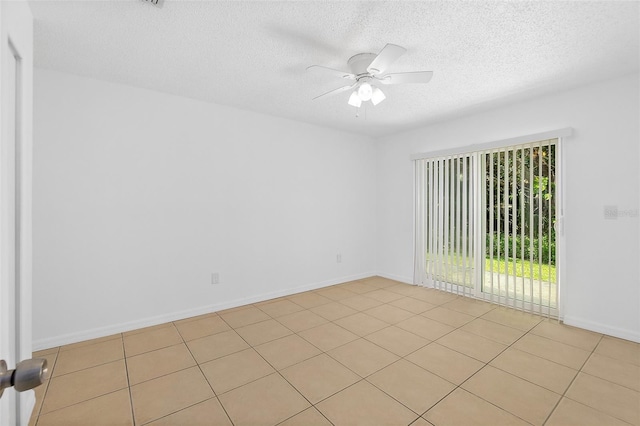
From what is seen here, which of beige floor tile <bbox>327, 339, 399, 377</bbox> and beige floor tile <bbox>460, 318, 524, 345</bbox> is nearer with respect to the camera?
beige floor tile <bbox>327, 339, 399, 377</bbox>

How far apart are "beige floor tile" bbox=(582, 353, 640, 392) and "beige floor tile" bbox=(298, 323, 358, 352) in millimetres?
1912

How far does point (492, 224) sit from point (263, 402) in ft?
11.1

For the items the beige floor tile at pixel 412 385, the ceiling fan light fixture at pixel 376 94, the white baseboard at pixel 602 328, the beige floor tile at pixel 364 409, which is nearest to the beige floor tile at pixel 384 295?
the beige floor tile at pixel 412 385

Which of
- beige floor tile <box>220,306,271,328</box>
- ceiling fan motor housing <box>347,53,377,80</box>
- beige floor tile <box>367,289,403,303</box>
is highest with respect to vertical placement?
ceiling fan motor housing <box>347,53,377,80</box>

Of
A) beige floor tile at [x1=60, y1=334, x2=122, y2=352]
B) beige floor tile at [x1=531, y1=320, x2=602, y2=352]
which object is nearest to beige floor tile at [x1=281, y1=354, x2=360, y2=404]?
Answer: beige floor tile at [x1=60, y1=334, x2=122, y2=352]

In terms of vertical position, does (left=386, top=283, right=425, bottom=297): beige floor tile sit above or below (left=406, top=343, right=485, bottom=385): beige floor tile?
above

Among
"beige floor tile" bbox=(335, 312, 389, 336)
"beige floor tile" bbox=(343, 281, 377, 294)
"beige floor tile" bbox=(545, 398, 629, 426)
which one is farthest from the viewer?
"beige floor tile" bbox=(343, 281, 377, 294)

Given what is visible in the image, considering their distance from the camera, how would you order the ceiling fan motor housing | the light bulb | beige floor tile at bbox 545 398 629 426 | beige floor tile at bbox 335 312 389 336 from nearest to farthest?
1. beige floor tile at bbox 545 398 629 426
2. the ceiling fan motor housing
3. the light bulb
4. beige floor tile at bbox 335 312 389 336

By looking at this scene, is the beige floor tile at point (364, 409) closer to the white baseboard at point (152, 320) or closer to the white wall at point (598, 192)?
the white baseboard at point (152, 320)

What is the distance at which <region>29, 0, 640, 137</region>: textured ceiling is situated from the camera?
1879 millimetres

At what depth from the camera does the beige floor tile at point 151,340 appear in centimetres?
262

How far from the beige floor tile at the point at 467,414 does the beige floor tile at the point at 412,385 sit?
2.3 inches

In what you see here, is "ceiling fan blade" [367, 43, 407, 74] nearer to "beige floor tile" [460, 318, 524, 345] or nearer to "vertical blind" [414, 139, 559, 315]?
"vertical blind" [414, 139, 559, 315]

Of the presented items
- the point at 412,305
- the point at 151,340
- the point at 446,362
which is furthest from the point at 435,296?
the point at 151,340
